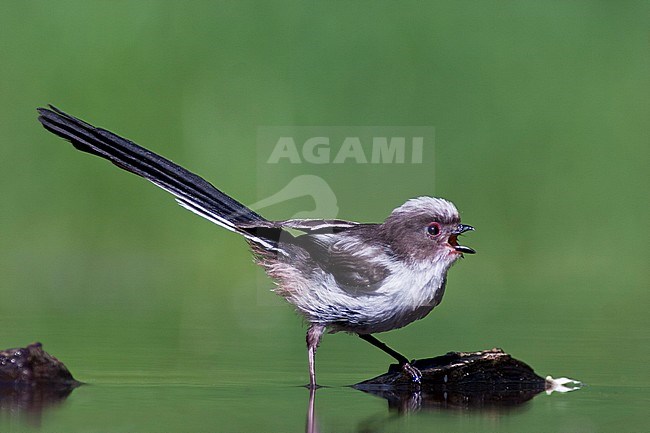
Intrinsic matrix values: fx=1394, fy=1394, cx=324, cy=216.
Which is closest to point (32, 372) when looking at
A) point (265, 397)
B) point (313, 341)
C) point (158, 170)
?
point (265, 397)

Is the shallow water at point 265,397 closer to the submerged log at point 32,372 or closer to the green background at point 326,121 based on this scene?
the submerged log at point 32,372

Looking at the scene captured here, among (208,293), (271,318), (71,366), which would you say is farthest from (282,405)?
(208,293)

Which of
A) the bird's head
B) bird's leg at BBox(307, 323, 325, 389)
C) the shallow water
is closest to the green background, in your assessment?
the shallow water

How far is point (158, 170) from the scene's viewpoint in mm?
8359

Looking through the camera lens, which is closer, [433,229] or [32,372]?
[32,372]

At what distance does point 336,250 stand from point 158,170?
46.1 inches

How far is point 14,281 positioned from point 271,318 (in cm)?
305

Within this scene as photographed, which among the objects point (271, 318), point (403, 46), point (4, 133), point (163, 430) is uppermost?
point (403, 46)

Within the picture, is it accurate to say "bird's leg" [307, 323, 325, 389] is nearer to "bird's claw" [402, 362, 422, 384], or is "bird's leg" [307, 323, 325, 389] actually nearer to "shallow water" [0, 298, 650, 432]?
"shallow water" [0, 298, 650, 432]

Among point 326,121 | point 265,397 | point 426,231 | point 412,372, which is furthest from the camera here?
point 326,121

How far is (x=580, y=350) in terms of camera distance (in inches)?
379

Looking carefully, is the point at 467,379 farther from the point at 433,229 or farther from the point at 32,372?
the point at 32,372

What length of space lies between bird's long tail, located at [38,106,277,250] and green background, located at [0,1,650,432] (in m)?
4.54

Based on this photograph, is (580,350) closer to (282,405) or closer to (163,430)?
(282,405)
